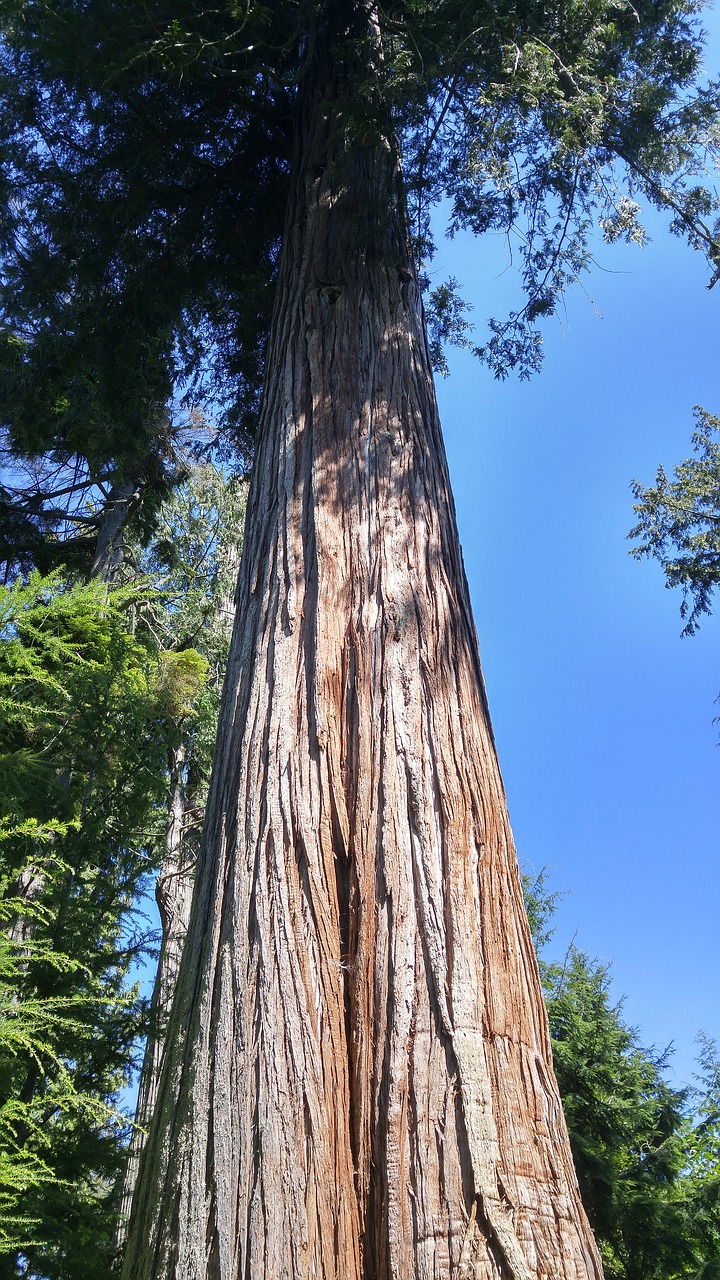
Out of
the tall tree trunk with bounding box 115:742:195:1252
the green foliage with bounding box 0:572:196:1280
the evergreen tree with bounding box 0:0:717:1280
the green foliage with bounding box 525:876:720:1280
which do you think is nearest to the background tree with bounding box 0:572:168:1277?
the green foliage with bounding box 0:572:196:1280

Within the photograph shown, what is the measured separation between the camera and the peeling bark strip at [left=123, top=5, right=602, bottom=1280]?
1.92 meters

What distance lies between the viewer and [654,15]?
5.29m

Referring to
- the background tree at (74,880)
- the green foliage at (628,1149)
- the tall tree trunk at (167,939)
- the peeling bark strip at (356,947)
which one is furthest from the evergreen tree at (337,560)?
the green foliage at (628,1149)

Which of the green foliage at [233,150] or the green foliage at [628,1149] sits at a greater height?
the green foliage at [233,150]

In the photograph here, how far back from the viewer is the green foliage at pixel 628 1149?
29.0 feet

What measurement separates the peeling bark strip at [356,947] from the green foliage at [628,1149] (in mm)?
8023

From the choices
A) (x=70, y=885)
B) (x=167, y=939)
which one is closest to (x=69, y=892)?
(x=70, y=885)

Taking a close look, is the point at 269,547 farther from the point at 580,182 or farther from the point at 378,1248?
the point at 580,182

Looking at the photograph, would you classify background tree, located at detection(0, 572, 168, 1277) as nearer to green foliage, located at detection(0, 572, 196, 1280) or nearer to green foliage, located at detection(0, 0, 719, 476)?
green foliage, located at detection(0, 572, 196, 1280)

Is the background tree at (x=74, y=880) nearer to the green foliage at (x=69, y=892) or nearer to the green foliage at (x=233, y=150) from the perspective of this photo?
the green foliage at (x=69, y=892)

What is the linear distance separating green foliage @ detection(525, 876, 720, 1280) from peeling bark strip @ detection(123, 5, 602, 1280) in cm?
802

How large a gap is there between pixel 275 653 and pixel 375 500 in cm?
72

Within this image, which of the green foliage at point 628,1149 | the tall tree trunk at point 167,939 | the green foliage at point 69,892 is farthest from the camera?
the green foliage at point 628,1149

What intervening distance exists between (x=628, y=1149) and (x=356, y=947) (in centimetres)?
916
